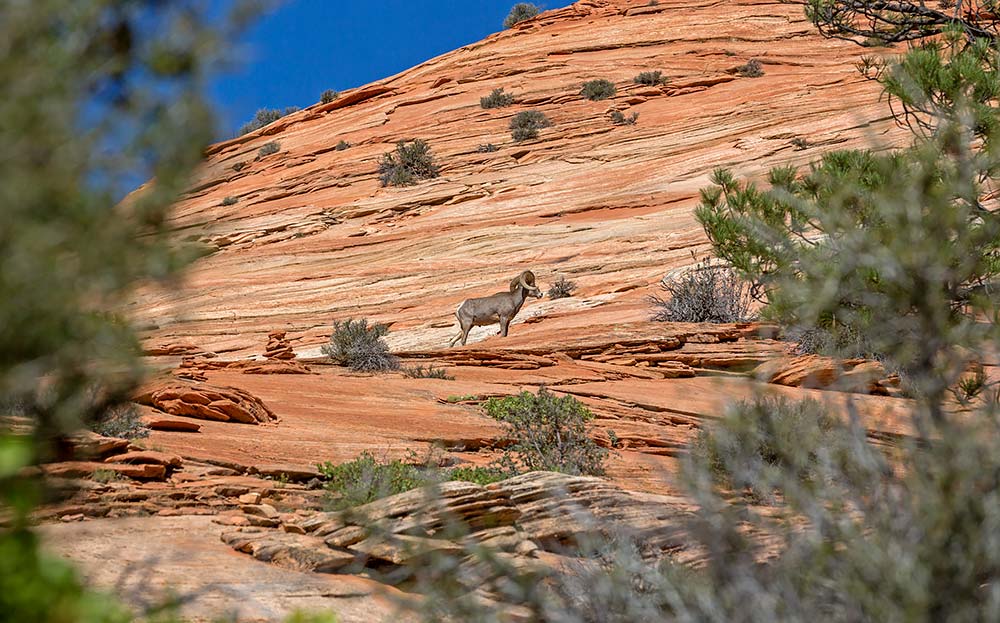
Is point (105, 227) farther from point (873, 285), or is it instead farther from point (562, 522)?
point (873, 285)

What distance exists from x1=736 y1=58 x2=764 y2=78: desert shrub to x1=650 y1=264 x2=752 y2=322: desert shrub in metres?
15.4

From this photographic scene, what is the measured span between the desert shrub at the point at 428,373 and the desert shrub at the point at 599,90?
19274 mm

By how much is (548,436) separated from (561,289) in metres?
9.62

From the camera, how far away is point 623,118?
2733 cm

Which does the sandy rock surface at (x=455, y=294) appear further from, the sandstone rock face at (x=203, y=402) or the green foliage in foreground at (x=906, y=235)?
the green foliage in foreground at (x=906, y=235)

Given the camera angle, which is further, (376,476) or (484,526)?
(376,476)

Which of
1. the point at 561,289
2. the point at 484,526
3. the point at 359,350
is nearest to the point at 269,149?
the point at 561,289

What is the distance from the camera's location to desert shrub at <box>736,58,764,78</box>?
2923 cm

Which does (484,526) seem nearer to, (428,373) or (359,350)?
(428,373)

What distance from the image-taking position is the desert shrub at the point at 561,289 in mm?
17469

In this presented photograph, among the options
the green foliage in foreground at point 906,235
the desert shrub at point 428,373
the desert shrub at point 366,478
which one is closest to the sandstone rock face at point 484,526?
the desert shrub at point 366,478

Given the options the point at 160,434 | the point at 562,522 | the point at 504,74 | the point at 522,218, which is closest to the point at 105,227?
the point at 562,522

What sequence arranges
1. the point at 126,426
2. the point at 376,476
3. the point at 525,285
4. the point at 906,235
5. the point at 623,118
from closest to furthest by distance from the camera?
1. the point at 906,235
2. the point at 376,476
3. the point at 126,426
4. the point at 525,285
5. the point at 623,118

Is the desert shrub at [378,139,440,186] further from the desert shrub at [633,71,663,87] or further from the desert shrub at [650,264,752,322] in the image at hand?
the desert shrub at [650,264,752,322]
